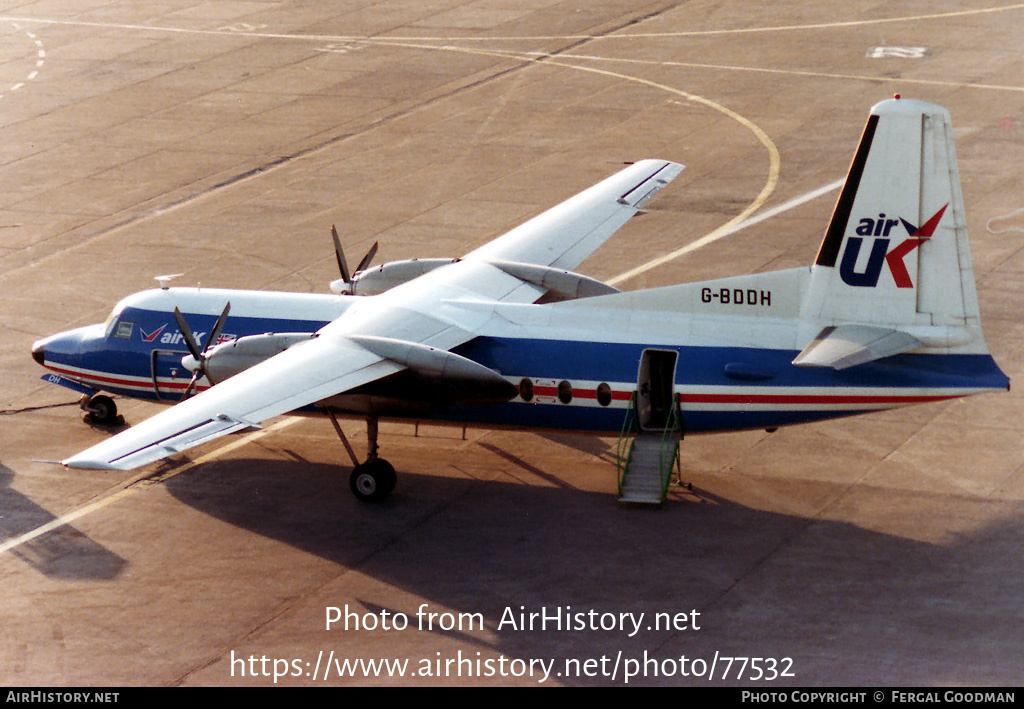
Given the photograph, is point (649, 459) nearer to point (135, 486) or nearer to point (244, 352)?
point (244, 352)

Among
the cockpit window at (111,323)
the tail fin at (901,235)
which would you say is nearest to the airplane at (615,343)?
the tail fin at (901,235)

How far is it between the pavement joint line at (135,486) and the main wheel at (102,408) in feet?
10.5

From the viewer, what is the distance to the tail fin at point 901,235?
81.0 feet

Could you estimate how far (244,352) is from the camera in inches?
1084

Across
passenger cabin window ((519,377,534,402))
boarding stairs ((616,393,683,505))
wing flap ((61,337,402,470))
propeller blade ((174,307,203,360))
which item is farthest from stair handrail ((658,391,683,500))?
propeller blade ((174,307,203,360))

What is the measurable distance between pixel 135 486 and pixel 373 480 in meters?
5.49

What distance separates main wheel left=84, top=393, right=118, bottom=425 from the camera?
3272 cm

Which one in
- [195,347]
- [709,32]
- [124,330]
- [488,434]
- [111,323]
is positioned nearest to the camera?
[195,347]

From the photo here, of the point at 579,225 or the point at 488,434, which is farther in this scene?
the point at 579,225

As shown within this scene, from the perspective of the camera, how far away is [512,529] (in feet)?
88.9

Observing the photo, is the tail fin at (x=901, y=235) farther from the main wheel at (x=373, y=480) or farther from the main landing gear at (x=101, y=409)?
the main landing gear at (x=101, y=409)

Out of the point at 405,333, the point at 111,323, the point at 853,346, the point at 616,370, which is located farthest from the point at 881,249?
the point at 111,323

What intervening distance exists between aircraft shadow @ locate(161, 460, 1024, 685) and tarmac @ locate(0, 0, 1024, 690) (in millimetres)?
75
